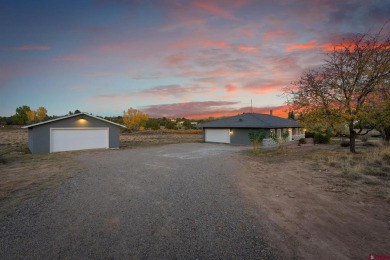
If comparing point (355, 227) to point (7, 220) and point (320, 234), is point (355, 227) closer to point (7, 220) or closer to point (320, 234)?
point (320, 234)

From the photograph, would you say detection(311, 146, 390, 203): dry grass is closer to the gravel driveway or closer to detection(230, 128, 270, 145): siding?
the gravel driveway

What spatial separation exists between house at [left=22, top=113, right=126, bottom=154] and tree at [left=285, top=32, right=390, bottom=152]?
1970 cm

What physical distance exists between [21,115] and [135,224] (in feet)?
396

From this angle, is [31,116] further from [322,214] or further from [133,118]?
[322,214]

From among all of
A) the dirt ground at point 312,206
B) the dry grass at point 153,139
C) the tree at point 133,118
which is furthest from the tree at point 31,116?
the dirt ground at point 312,206

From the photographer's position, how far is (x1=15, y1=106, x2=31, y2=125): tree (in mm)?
96500

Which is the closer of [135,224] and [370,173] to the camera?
[135,224]

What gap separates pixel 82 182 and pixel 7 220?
3.70 m

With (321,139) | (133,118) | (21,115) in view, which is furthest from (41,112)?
(321,139)

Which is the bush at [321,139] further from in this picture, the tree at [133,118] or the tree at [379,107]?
the tree at [133,118]

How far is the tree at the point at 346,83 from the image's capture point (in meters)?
15.3

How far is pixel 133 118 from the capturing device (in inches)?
2847

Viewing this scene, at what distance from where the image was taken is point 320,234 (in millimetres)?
4582

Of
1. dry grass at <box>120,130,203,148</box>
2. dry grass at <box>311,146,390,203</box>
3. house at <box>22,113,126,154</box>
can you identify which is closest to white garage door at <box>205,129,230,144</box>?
dry grass at <box>120,130,203,148</box>
